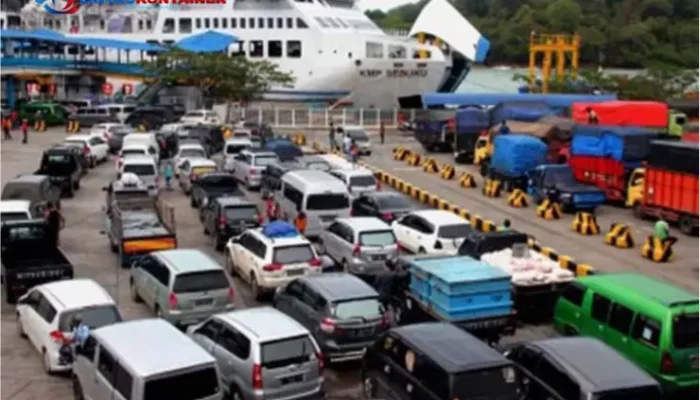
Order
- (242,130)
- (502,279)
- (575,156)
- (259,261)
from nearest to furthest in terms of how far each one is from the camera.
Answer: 1. (502,279)
2. (259,261)
3. (575,156)
4. (242,130)

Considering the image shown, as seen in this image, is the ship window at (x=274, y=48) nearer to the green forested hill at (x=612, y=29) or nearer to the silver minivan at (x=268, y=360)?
the green forested hill at (x=612, y=29)

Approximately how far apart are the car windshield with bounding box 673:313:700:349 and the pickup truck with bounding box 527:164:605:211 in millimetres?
14712

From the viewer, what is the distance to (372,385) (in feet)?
41.6

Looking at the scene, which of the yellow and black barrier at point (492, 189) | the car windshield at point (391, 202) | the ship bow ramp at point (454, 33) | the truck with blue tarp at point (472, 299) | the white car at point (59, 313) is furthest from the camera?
the ship bow ramp at point (454, 33)

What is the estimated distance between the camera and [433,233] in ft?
67.6

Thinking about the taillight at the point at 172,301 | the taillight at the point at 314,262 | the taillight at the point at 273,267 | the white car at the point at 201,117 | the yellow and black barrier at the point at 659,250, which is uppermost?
the white car at the point at 201,117

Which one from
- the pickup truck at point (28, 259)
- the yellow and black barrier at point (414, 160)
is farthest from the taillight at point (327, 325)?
the yellow and black barrier at point (414, 160)

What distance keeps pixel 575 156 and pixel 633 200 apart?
3.36 meters

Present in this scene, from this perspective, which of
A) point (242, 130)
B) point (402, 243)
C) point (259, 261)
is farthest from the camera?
point (242, 130)

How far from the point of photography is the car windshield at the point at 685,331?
1281 cm

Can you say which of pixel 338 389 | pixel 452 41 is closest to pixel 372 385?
pixel 338 389

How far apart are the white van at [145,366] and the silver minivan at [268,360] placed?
2.83 feet

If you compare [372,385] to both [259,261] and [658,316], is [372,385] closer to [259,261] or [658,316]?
[658,316]

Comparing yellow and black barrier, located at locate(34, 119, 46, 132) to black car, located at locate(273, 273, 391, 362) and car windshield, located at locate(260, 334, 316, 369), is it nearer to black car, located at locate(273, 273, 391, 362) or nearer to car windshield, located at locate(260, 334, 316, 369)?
black car, located at locate(273, 273, 391, 362)
